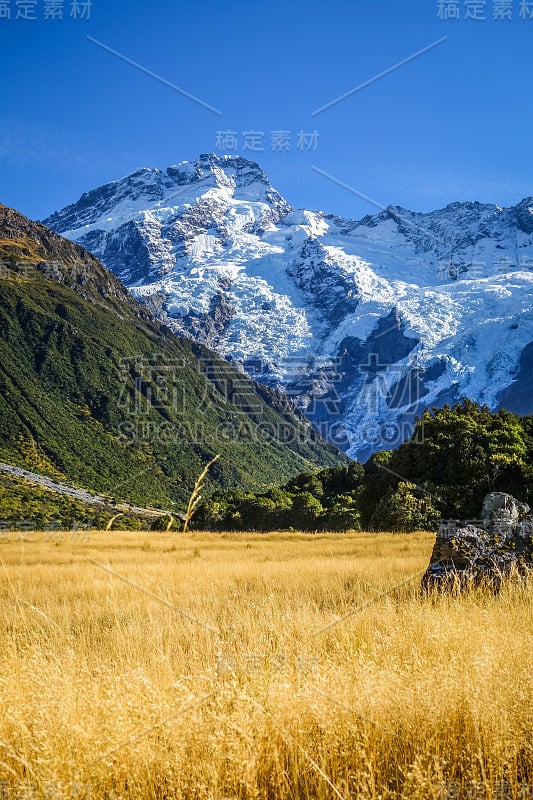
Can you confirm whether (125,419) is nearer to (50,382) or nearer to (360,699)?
(50,382)

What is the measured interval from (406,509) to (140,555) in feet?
46.1

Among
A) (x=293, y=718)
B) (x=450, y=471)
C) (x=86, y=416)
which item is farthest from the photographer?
(x=86, y=416)

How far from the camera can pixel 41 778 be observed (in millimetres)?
3252

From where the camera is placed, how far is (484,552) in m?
8.52

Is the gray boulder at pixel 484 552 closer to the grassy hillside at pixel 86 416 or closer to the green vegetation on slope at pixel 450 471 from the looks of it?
the green vegetation on slope at pixel 450 471

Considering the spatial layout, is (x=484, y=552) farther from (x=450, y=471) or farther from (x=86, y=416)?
(x=86, y=416)

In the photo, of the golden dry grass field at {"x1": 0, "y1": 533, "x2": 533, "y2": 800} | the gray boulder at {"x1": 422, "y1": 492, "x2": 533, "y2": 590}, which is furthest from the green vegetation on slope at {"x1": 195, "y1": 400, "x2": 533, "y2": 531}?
the golden dry grass field at {"x1": 0, "y1": 533, "x2": 533, "y2": 800}

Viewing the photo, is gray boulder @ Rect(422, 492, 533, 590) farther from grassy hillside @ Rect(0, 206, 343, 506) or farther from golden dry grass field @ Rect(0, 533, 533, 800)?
grassy hillside @ Rect(0, 206, 343, 506)

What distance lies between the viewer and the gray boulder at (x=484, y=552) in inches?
323

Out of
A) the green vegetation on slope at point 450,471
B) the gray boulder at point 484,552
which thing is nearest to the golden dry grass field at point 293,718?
the gray boulder at point 484,552

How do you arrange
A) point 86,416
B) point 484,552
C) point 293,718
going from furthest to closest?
point 86,416
point 484,552
point 293,718

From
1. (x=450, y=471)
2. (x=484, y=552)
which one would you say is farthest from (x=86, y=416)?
(x=484, y=552)

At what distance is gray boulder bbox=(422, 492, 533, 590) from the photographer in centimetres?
820

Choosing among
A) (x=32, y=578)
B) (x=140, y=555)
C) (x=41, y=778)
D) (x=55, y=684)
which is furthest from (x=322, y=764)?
(x=140, y=555)
